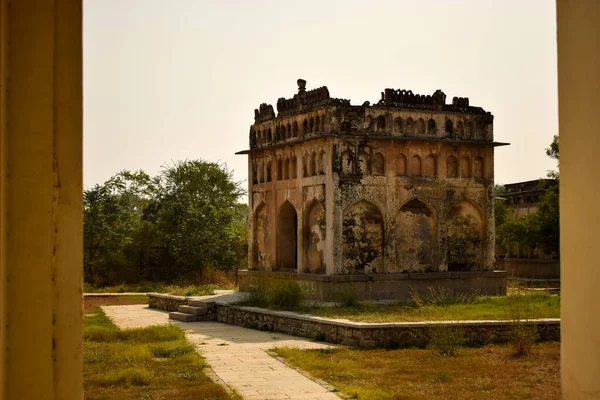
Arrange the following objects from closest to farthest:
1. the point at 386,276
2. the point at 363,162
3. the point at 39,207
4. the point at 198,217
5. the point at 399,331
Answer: the point at 39,207 < the point at 399,331 < the point at 386,276 < the point at 363,162 < the point at 198,217

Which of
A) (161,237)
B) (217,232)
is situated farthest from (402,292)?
(161,237)

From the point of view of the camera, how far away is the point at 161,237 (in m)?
36.0

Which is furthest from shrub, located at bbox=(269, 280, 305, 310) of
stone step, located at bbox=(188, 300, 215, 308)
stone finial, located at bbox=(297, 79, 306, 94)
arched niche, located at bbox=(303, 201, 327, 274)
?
stone finial, located at bbox=(297, 79, 306, 94)

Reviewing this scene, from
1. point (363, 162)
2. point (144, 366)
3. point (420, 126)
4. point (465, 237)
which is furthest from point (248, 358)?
point (465, 237)

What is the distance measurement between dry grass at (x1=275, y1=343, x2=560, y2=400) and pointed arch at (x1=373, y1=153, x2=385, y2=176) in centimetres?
708

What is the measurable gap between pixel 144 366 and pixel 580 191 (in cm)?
1122

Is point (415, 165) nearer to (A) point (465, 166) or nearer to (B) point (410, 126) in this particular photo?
(B) point (410, 126)

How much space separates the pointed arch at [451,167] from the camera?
2169cm

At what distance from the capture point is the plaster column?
2256mm

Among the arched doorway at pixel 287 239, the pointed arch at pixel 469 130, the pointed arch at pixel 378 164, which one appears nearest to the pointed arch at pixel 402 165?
the pointed arch at pixel 378 164

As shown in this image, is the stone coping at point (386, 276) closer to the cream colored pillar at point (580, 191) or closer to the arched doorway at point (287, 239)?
the arched doorway at point (287, 239)

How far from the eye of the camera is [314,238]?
20922mm

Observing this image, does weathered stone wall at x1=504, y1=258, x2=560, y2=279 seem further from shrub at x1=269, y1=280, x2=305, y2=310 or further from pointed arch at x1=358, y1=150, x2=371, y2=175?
shrub at x1=269, y1=280, x2=305, y2=310

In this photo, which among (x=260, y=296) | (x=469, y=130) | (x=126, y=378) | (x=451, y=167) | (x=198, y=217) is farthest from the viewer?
(x=198, y=217)
